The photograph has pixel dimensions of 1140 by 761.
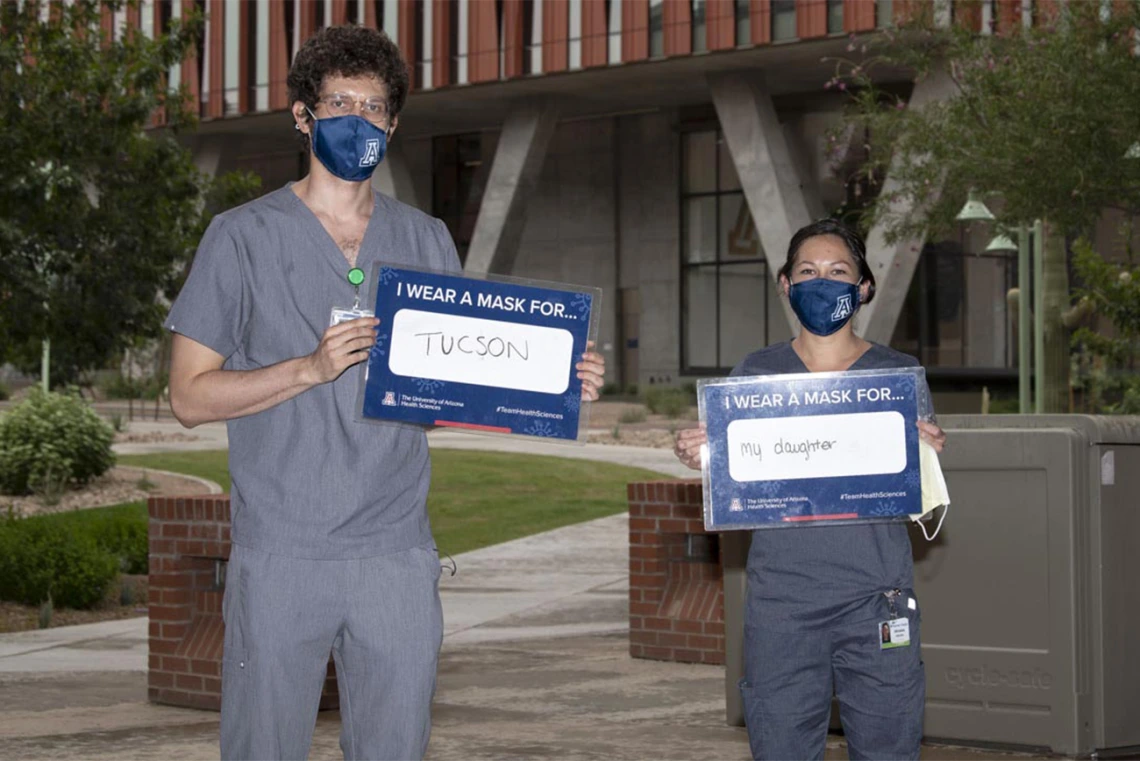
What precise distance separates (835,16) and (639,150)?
15.2m

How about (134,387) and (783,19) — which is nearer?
(783,19)

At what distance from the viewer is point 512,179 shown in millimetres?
49906

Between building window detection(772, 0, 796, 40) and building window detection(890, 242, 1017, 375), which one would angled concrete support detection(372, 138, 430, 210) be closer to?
building window detection(772, 0, 796, 40)

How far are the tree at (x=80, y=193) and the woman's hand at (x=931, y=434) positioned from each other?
10416 millimetres

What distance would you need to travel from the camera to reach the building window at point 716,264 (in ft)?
180

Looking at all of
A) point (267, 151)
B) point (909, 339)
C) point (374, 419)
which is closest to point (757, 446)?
point (374, 419)

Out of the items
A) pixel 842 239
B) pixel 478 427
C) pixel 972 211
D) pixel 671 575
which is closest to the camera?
pixel 478 427

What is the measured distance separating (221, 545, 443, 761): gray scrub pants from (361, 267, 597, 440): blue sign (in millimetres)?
388

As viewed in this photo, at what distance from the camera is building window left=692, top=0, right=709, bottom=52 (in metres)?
44.2

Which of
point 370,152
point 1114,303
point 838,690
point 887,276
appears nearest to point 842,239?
point 838,690

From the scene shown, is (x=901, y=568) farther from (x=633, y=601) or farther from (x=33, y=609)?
(x=33, y=609)

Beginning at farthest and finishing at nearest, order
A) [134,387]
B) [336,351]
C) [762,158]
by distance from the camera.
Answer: [134,387] < [762,158] < [336,351]

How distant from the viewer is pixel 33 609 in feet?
45.2

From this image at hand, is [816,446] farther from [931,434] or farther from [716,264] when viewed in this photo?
[716,264]
